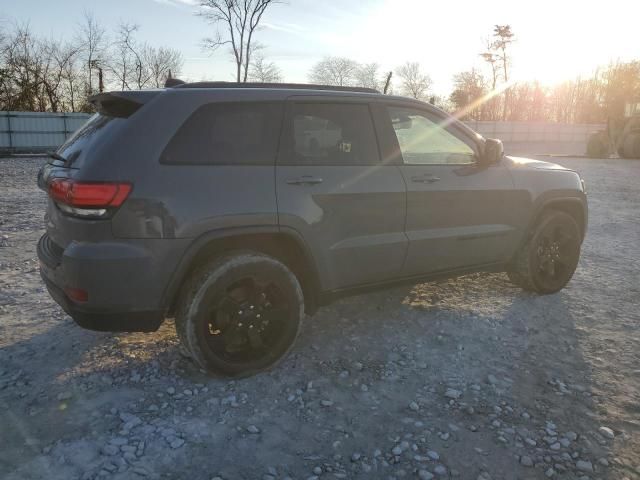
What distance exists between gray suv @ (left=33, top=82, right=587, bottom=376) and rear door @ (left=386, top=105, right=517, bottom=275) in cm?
1

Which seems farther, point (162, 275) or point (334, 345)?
point (334, 345)

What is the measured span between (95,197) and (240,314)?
1.06 metres

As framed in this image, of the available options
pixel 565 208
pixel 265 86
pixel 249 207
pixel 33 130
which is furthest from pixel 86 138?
pixel 33 130

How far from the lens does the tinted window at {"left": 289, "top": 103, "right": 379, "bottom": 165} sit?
128 inches

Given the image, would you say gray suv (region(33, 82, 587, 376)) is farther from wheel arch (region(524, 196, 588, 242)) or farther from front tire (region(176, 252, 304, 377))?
wheel arch (region(524, 196, 588, 242))

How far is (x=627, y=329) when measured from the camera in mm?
3986

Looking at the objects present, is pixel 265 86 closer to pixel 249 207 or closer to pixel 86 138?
pixel 249 207

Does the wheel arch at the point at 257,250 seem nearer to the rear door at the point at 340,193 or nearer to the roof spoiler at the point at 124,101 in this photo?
the rear door at the point at 340,193

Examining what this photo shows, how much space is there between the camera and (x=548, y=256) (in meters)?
4.61

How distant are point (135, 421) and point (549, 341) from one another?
2893 millimetres

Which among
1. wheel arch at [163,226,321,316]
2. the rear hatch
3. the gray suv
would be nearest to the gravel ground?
the gray suv

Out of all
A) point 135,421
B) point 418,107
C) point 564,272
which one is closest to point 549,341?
point 564,272

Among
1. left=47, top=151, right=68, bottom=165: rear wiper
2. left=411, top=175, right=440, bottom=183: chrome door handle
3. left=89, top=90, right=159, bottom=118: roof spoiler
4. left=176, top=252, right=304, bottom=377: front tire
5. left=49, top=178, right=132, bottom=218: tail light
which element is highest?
left=89, top=90, right=159, bottom=118: roof spoiler

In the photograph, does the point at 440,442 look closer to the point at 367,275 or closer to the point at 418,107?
the point at 367,275
